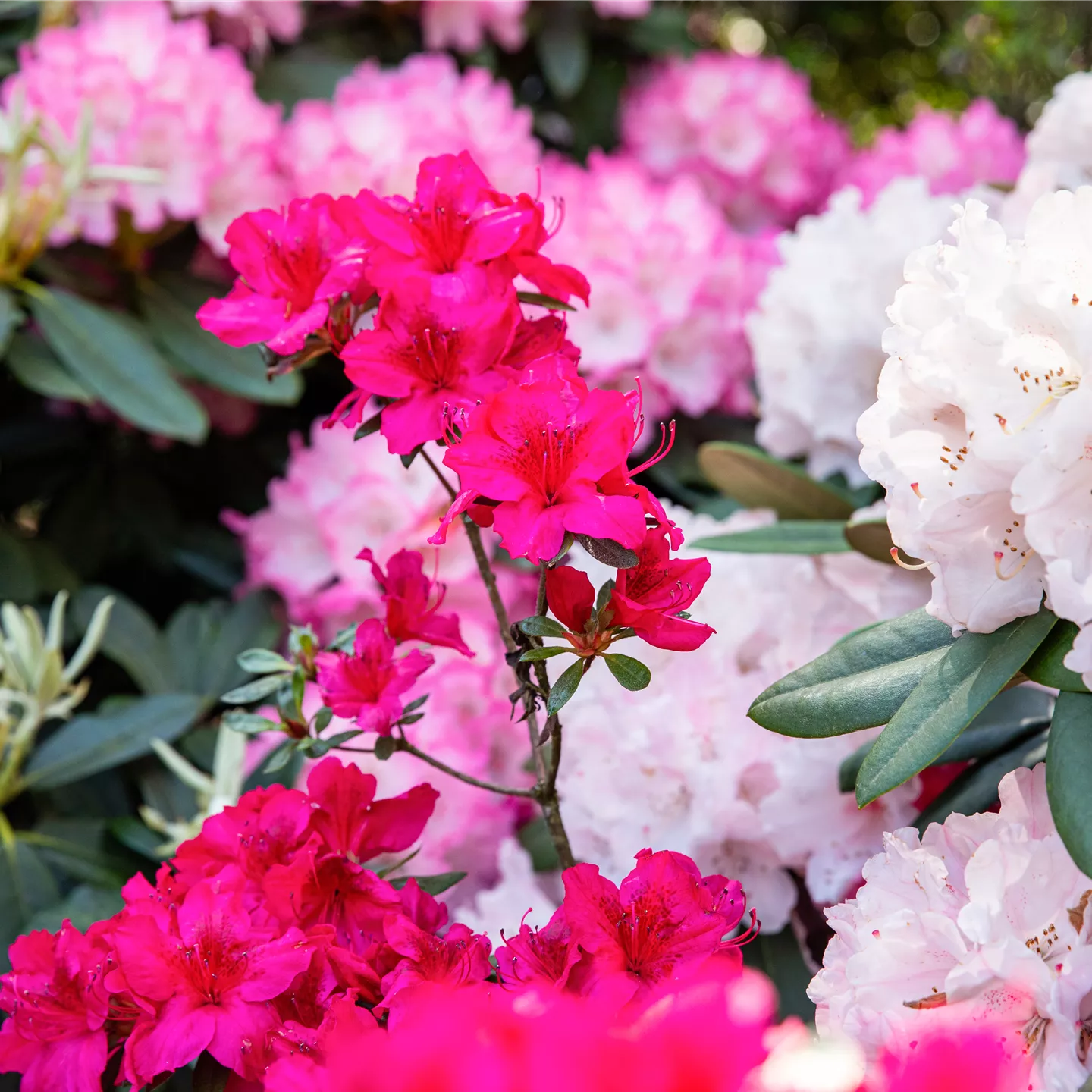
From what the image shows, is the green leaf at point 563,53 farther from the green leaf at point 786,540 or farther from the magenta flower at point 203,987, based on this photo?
the magenta flower at point 203,987

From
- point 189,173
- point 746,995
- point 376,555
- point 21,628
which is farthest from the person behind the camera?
point 189,173

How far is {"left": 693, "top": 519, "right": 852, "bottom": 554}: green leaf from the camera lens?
0.78 m

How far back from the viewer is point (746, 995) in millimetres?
329

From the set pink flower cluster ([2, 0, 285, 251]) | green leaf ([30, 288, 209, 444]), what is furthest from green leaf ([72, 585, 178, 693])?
pink flower cluster ([2, 0, 285, 251])

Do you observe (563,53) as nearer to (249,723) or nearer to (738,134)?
(738,134)

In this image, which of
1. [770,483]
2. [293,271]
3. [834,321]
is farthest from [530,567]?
[293,271]

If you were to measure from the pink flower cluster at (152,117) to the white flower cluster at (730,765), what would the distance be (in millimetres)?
619

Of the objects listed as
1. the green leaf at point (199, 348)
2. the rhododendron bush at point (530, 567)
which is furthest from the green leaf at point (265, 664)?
the green leaf at point (199, 348)

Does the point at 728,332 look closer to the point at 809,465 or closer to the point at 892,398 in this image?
the point at 809,465

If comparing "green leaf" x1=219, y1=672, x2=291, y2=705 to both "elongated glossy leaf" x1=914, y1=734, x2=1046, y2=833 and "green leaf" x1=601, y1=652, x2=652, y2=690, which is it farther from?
"elongated glossy leaf" x1=914, y1=734, x2=1046, y2=833

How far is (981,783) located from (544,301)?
0.39 meters

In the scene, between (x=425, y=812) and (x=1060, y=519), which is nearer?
(x=1060, y=519)

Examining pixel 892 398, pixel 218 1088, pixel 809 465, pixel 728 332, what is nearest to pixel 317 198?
pixel 892 398

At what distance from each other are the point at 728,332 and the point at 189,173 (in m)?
0.55
